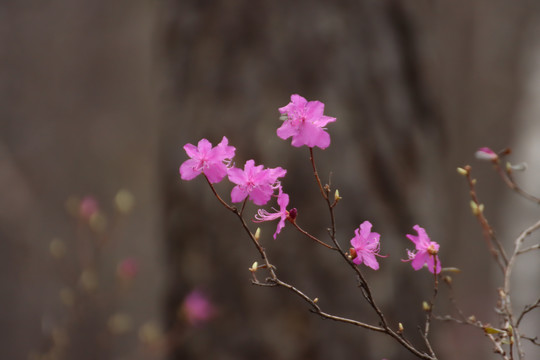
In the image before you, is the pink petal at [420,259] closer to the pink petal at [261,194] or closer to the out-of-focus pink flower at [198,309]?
the pink petal at [261,194]

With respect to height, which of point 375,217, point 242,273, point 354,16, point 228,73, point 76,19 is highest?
point 76,19

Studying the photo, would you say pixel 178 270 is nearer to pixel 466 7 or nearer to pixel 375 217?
pixel 375 217

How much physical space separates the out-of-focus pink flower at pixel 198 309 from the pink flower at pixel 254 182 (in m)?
0.63

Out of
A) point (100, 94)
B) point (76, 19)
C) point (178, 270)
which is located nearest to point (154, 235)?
point (100, 94)

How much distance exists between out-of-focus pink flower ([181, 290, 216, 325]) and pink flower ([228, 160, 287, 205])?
0.63 m

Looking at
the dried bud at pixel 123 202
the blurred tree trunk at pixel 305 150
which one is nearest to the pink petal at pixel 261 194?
the dried bud at pixel 123 202

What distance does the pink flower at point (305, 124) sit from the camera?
0.99ft

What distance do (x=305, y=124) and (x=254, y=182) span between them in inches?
1.7

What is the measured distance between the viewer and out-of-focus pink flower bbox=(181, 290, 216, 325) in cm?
91

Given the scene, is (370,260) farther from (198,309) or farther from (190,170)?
(198,309)

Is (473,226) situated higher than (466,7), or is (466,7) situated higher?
(466,7)

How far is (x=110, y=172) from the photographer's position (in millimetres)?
2375

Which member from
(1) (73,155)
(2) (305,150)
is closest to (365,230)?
(2) (305,150)

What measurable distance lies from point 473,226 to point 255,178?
10.4 ft
